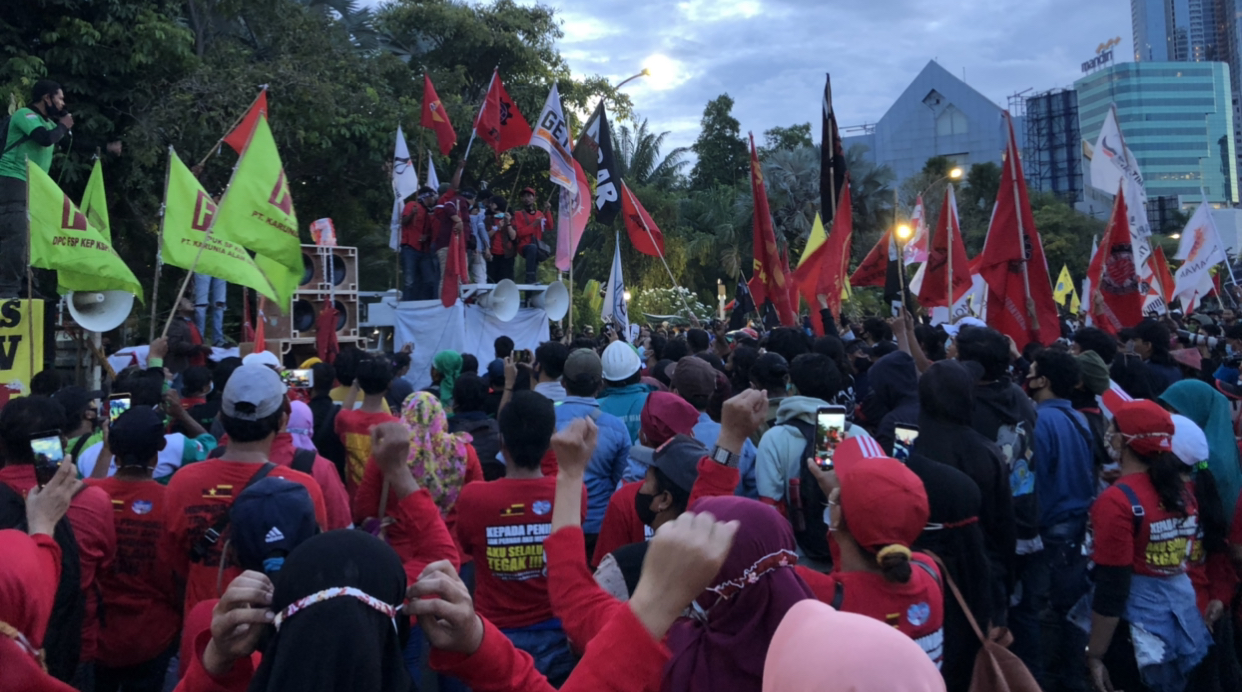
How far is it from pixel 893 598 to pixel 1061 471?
2557 mm

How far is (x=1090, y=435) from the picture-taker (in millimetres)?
5094

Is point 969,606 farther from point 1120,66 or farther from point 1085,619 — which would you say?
point 1120,66

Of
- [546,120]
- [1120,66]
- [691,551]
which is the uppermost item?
[1120,66]

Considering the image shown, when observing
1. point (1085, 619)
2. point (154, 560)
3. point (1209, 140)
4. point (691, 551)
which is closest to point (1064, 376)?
point (1085, 619)

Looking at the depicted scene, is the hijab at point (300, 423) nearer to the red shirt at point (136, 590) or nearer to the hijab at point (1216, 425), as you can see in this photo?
the red shirt at point (136, 590)

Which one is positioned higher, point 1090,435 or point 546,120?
point 546,120

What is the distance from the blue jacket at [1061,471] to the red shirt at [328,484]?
10.9 ft

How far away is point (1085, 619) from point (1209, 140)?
133 m

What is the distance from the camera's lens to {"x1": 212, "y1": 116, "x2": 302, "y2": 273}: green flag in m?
7.49

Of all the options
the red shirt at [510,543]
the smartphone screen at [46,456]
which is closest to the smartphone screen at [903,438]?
the red shirt at [510,543]

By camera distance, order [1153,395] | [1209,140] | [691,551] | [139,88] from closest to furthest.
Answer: [691,551]
[1153,395]
[139,88]
[1209,140]

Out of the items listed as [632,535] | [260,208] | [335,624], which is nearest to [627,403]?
[632,535]

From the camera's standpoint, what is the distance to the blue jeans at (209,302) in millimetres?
13578

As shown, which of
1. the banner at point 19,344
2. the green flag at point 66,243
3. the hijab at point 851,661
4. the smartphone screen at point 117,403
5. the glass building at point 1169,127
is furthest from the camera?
the glass building at point 1169,127
